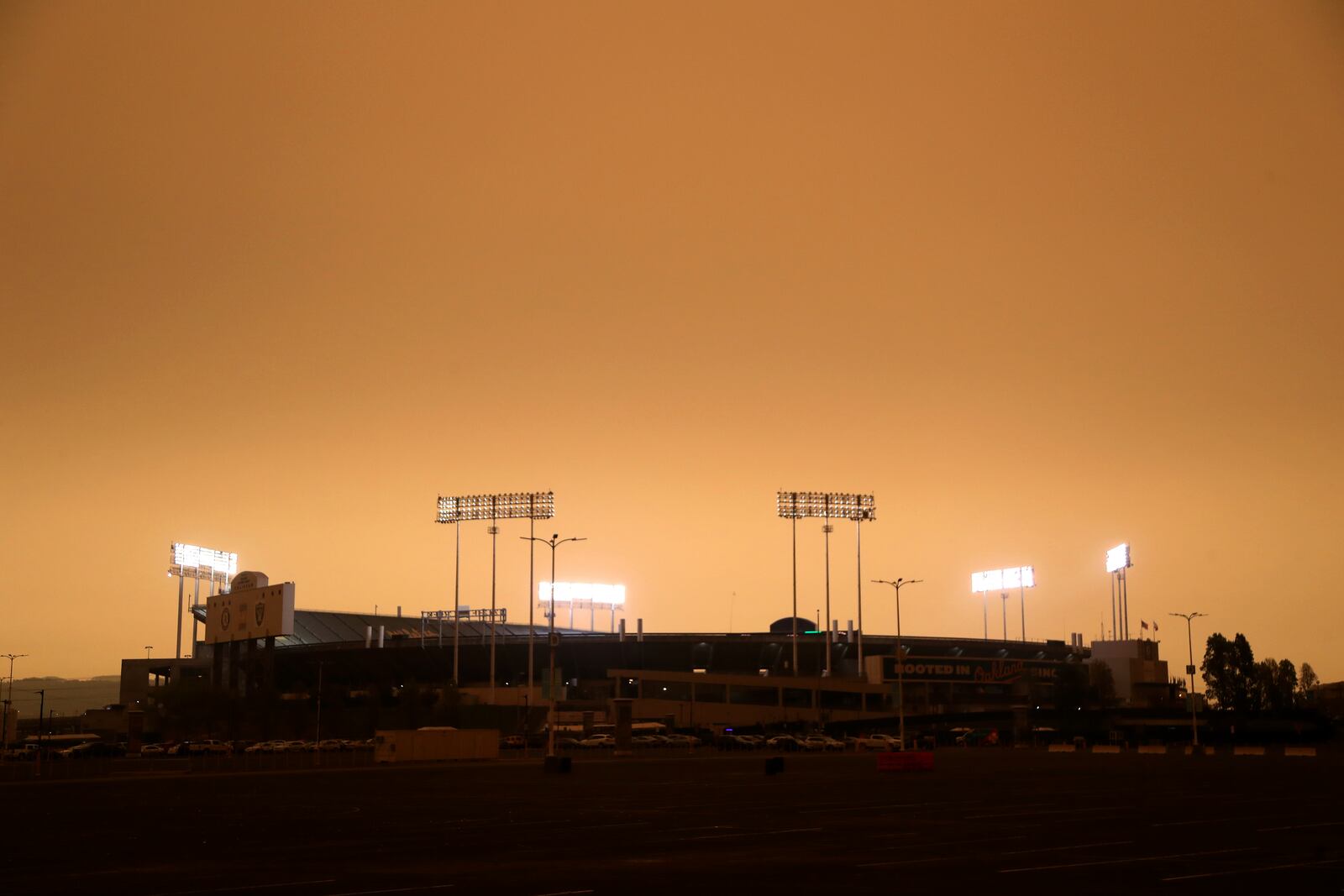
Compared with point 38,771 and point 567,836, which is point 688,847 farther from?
point 38,771

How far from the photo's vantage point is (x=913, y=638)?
15825 cm

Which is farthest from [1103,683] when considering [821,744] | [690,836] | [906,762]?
[690,836]

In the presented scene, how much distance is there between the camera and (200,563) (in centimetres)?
15312

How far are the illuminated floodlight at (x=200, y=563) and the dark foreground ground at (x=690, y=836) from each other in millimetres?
101029

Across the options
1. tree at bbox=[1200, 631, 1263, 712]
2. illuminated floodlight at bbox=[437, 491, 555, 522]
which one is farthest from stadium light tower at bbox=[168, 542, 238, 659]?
tree at bbox=[1200, 631, 1263, 712]

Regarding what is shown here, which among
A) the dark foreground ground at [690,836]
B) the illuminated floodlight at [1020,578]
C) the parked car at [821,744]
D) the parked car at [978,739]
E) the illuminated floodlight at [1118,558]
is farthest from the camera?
the illuminated floodlight at [1020,578]

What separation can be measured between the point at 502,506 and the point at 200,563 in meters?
42.0

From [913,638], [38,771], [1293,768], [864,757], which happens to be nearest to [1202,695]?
[913,638]

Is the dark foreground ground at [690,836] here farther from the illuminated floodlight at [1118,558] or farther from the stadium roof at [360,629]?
the stadium roof at [360,629]

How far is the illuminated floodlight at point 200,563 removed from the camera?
499 ft

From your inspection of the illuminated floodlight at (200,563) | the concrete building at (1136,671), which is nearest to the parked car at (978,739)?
the concrete building at (1136,671)

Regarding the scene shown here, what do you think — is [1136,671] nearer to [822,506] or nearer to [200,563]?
[822,506]

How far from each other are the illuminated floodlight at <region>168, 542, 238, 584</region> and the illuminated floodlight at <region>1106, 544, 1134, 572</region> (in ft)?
343

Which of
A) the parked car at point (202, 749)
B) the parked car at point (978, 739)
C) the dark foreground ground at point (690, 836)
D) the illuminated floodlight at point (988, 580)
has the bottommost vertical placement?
the parked car at point (978, 739)
